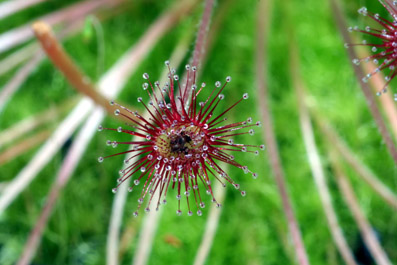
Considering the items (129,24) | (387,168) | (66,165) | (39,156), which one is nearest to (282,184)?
(387,168)

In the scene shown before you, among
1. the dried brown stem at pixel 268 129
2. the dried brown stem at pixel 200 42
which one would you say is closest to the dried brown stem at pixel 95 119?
the dried brown stem at pixel 268 129

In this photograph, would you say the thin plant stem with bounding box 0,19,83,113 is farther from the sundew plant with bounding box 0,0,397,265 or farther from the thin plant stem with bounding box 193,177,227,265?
the thin plant stem with bounding box 193,177,227,265

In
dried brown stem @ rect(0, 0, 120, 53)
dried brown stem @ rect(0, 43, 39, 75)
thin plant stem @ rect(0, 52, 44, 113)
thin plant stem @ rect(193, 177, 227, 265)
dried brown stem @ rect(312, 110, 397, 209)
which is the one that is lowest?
thin plant stem @ rect(193, 177, 227, 265)

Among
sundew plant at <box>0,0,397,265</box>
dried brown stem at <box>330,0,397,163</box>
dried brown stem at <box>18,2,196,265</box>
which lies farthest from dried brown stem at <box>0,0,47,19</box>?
dried brown stem at <box>330,0,397,163</box>

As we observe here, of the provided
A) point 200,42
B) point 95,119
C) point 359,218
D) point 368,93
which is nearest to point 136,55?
point 95,119

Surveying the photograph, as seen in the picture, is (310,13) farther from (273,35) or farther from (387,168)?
(387,168)

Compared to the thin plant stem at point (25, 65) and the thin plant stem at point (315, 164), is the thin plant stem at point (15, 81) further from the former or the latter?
the thin plant stem at point (315, 164)
